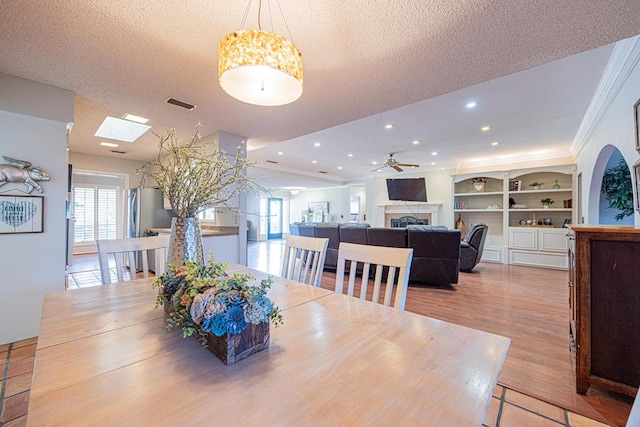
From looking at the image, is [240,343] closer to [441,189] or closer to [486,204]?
[486,204]

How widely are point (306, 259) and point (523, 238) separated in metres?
6.17

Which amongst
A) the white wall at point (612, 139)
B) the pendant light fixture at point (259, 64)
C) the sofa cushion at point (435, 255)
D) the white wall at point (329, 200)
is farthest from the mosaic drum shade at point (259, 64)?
the white wall at point (329, 200)

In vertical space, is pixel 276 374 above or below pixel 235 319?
below

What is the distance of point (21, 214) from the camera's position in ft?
7.55

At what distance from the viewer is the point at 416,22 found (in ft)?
Result: 5.08

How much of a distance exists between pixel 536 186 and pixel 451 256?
389 centimetres

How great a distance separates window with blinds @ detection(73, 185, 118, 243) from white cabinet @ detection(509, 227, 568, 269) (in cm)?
1003

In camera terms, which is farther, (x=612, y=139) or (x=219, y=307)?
(x=612, y=139)

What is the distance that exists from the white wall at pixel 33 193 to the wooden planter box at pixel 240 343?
2672mm

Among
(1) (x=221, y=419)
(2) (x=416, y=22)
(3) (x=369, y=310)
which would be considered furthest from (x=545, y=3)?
(1) (x=221, y=419)

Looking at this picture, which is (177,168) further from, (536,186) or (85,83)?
(536,186)

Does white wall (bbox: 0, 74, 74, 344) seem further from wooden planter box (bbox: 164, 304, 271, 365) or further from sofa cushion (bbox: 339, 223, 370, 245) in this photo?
sofa cushion (bbox: 339, 223, 370, 245)

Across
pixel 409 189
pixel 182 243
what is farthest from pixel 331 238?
pixel 182 243

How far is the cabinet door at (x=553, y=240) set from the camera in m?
5.54
